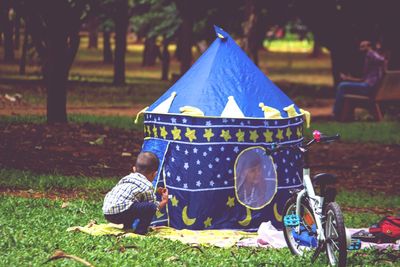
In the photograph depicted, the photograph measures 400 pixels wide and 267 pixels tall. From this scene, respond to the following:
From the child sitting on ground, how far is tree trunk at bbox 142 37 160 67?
131 feet

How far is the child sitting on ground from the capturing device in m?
8.95

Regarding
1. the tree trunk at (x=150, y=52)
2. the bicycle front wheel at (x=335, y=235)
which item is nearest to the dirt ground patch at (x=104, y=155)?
the bicycle front wheel at (x=335, y=235)

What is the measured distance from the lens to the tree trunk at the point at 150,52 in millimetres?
49438

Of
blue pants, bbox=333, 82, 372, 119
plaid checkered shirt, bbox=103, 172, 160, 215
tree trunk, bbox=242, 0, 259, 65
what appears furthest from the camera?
Answer: tree trunk, bbox=242, 0, 259, 65

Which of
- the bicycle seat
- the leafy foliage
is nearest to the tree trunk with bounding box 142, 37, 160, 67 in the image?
the leafy foliage

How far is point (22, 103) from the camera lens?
24375mm

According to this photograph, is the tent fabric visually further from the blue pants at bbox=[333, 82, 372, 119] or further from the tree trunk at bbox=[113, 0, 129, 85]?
the tree trunk at bbox=[113, 0, 129, 85]

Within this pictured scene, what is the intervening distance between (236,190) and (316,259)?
7.14 ft

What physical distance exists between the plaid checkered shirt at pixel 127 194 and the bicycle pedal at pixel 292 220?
1.32 m

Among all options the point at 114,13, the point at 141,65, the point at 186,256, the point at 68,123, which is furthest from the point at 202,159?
the point at 141,65

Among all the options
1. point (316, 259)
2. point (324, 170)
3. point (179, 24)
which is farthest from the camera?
point (179, 24)

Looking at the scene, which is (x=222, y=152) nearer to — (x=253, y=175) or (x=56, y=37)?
(x=253, y=175)

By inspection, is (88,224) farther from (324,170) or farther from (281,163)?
(324,170)

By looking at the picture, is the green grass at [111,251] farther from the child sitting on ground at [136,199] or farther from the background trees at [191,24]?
the background trees at [191,24]
